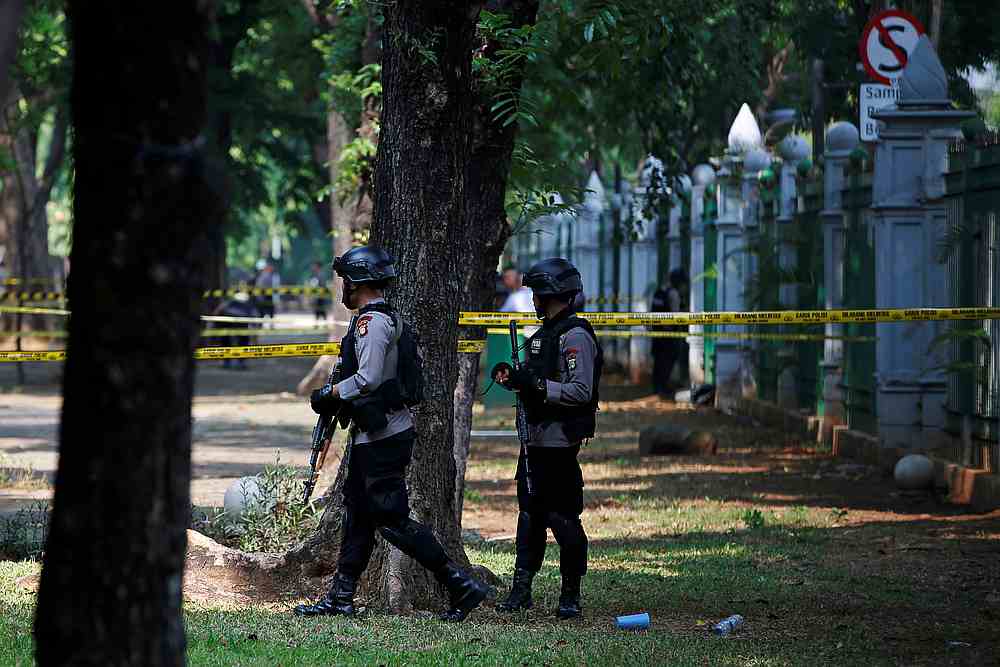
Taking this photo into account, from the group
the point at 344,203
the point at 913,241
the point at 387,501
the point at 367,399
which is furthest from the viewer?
the point at 344,203

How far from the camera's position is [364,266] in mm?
7422

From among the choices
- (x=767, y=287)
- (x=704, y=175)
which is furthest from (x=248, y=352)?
(x=704, y=175)

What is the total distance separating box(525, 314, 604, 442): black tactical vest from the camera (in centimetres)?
786

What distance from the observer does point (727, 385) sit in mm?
21906

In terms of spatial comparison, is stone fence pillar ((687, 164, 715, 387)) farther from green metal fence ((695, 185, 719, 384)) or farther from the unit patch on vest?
the unit patch on vest

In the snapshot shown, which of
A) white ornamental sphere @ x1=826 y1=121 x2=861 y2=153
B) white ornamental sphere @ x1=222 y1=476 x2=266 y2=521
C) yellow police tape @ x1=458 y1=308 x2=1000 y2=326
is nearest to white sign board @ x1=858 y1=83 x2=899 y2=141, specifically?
white ornamental sphere @ x1=826 y1=121 x2=861 y2=153

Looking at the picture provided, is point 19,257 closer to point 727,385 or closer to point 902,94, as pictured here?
point 727,385

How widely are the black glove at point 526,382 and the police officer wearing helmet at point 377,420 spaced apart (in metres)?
0.51

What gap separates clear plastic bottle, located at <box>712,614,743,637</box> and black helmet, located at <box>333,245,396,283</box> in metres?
2.14

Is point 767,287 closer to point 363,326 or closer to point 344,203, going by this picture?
point 344,203

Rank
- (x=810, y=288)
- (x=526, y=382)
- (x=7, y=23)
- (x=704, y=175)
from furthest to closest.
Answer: (x=704, y=175)
(x=810, y=288)
(x=526, y=382)
(x=7, y=23)

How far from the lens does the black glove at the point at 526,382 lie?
25.3 ft

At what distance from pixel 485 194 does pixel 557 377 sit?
2.43 metres

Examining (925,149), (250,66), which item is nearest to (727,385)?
(925,149)
